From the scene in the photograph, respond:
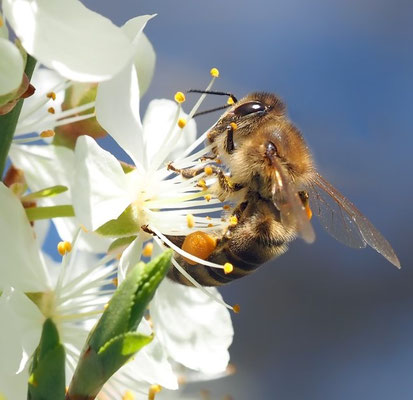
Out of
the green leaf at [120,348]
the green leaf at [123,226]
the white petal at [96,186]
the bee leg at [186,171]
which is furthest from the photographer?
the bee leg at [186,171]

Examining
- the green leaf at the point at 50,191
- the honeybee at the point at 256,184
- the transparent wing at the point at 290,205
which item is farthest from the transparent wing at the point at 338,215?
the green leaf at the point at 50,191

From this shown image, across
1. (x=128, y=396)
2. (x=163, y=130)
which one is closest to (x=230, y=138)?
(x=163, y=130)

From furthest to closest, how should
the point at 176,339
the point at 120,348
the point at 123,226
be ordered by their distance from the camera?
the point at 176,339
the point at 123,226
the point at 120,348

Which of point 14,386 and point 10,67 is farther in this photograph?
point 14,386

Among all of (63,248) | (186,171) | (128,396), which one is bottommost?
(128,396)

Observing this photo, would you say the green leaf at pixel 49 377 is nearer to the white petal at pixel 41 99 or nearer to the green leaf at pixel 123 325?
the green leaf at pixel 123 325

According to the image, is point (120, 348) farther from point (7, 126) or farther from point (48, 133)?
point (48, 133)
